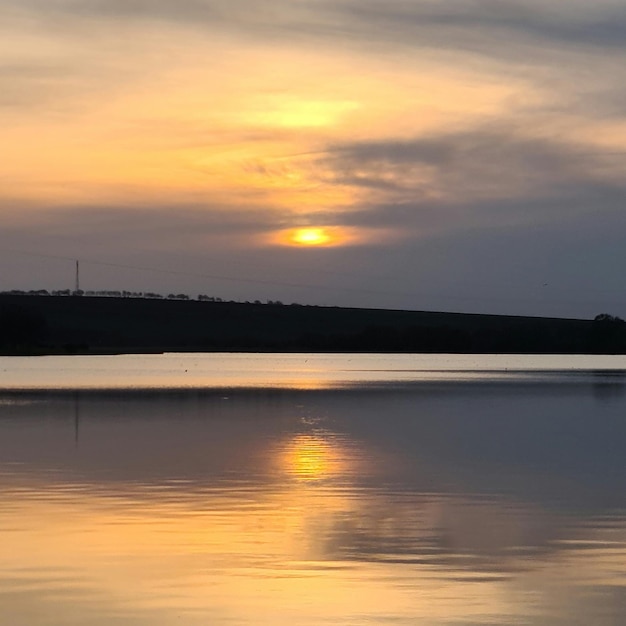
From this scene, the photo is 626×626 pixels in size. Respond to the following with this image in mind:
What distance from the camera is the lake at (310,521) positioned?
471 inches

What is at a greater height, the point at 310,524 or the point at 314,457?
the point at 310,524

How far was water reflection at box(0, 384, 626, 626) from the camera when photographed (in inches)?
471

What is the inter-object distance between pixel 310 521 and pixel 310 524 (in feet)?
0.87

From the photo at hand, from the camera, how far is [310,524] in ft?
55.2

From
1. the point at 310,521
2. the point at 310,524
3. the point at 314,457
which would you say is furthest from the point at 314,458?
the point at 310,524

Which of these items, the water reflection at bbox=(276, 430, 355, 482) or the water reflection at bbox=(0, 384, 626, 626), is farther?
the water reflection at bbox=(276, 430, 355, 482)

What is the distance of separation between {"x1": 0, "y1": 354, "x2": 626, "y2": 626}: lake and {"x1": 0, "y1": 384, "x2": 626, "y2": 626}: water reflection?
0.13 ft

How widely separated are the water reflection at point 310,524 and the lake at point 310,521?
0.04 meters

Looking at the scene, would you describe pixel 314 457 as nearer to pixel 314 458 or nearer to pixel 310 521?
pixel 314 458

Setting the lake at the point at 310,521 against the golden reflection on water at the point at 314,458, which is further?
the golden reflection on water at the point at 314,458

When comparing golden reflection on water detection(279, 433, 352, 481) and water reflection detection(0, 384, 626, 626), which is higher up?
water reflection detection(0, 384, 626, 626)

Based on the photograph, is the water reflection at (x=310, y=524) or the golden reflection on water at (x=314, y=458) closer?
the water reflection at (x=310, y=524)

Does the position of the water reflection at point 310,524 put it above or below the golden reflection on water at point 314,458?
above

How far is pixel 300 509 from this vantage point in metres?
18.3
